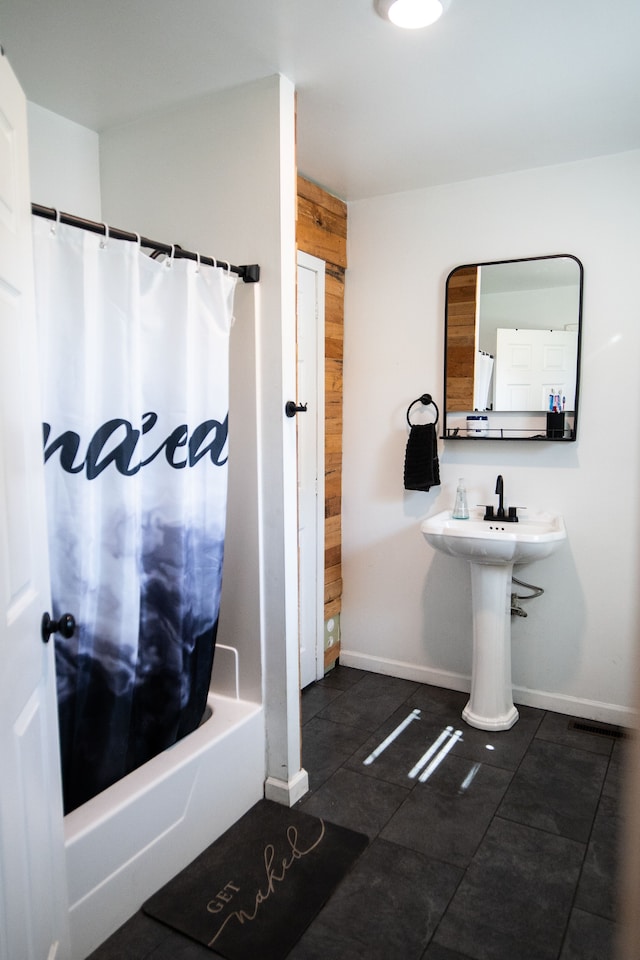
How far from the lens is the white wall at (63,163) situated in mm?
2229

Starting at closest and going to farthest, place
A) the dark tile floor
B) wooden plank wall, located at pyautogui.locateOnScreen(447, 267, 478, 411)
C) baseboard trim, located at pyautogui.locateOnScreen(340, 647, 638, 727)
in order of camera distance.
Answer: the dark tile floor < baseboard trim, located at pyautogui.locateOnScreen(340, 647, 638, 727) < wooden plank wall, located at pyautogui.locateOnScreen(447, 267, 478, 411)

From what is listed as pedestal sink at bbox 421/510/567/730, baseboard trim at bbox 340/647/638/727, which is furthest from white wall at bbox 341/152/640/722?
pedestal sink at bbox 421/510/567/730

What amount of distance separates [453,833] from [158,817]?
98 centimetres

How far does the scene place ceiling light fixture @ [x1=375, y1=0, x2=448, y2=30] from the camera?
163cm

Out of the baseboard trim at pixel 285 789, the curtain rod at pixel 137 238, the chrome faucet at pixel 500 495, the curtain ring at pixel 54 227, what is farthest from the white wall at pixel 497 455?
the curtain ring at pixel 54 227

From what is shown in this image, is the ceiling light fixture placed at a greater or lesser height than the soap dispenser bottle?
greater

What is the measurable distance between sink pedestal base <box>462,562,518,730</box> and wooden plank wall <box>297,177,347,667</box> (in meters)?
0.83

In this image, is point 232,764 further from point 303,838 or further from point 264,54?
point 264,54

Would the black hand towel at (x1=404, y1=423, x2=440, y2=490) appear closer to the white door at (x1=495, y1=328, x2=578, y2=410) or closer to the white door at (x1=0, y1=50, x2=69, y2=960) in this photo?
the white door at (x1=495, y1=328, x2=578, y2=410)

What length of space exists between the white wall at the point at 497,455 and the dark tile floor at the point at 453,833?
304 millimetres

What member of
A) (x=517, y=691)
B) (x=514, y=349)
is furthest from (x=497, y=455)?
(x=517, y=691)

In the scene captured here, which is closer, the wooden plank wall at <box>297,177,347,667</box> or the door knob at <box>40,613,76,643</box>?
the door knob at <box>40,613,76,643</box>

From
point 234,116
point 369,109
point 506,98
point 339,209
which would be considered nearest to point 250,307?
point 234,116

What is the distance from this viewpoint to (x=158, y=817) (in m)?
1.86
